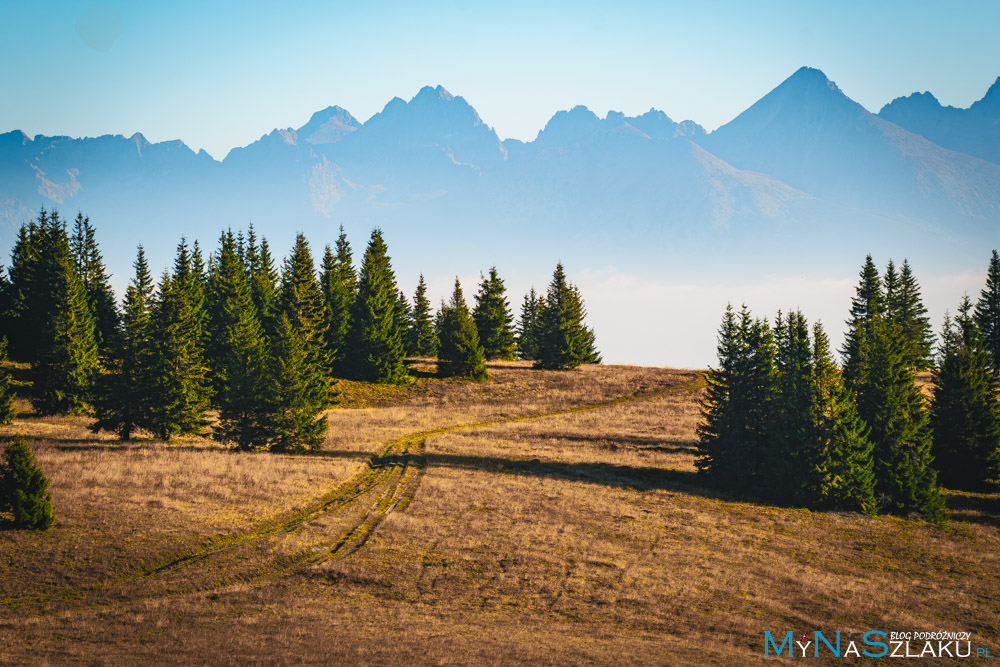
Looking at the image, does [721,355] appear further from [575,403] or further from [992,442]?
[575,403]

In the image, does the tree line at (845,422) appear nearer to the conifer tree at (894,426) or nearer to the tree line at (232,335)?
the conifer tree at (894,426)

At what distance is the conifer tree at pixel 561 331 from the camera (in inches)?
3282

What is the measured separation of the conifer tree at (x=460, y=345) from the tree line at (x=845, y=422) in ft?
117

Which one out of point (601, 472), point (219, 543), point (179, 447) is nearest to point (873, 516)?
point (601, 472)

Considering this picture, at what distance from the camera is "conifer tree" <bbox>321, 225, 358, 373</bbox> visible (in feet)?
236

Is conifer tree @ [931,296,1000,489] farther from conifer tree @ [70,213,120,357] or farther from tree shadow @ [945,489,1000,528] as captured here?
conifer tree @ [70,213,120,357]

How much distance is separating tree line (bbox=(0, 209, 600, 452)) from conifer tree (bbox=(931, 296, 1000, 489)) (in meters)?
40.9

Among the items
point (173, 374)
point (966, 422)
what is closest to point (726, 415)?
point (966, 422)

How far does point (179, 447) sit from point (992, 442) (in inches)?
2021

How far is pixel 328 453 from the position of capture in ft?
139

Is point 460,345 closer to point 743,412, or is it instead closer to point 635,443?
point 635,443

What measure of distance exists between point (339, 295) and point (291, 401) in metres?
35.4

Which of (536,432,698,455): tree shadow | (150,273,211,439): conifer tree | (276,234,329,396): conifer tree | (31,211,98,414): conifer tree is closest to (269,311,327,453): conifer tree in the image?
(150,273,211,439): conifer tree

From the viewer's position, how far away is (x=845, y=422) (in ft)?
114
